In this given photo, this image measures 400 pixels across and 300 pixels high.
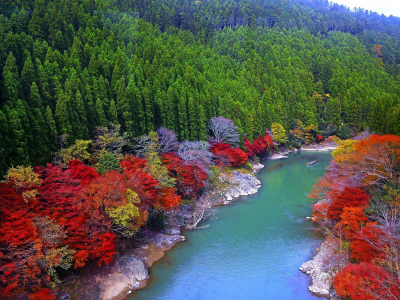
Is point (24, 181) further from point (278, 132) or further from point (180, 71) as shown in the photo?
point (278, 132)

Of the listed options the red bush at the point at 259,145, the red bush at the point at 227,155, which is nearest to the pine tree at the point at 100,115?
the red bush at the point at 227,155

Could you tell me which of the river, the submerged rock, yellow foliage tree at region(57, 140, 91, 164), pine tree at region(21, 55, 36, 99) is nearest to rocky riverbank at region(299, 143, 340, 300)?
the river

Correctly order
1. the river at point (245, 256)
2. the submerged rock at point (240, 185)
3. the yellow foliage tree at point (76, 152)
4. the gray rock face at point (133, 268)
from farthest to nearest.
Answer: the submerged rock at point (240, 185), the yellow foliage tree at point (76, 152), the gray rock face at point (133, 268), the river at point (245, 256)

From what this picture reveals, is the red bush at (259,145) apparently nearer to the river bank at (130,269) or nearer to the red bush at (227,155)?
the red bush at (227,155)

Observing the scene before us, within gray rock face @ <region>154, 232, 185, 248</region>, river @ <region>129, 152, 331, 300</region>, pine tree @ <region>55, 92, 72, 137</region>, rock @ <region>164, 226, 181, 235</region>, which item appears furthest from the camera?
rock @ <region>164, 226, 181, 235</region>

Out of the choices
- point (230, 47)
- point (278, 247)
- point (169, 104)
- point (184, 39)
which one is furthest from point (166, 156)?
point (230, 47)

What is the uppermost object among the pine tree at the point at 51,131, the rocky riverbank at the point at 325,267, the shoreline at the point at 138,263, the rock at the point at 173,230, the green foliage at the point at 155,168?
the pine tree at the point at 51,131

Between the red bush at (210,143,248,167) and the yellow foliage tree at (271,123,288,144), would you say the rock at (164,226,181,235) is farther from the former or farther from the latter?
the yellow foliage tree at (271,123,288,144)
